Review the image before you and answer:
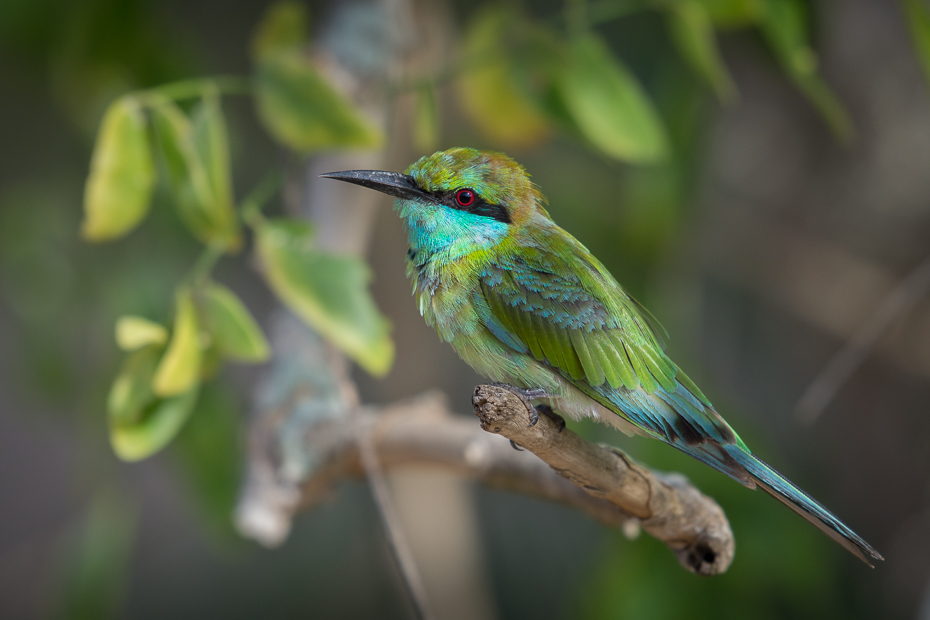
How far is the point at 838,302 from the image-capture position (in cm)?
291

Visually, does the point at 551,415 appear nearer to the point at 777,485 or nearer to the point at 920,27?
the point at 777,485

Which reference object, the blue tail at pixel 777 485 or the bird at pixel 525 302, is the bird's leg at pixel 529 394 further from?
the blue tail at pixel 777 485

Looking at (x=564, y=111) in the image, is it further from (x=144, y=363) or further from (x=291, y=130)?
(x=144, y=363)

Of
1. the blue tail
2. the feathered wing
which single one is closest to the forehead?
the feathered wing

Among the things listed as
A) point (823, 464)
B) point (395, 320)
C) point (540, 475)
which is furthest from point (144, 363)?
point (823, 464)

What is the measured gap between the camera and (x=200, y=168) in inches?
53.3

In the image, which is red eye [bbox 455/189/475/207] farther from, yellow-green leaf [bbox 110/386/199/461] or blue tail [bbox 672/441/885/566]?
yellow-green leaf [bbox 110/386/199/461]

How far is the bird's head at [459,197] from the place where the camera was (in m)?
1.01

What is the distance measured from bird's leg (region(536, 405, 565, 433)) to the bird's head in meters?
0.23

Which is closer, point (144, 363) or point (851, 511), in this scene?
point (144, 363)

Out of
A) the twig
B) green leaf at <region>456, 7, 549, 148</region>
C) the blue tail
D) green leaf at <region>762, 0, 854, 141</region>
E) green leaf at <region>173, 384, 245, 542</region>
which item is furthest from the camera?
green leaf at <region>173, 384, 245, 542</region>

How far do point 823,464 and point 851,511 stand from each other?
0.61 feet

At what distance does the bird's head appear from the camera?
101 centimetres

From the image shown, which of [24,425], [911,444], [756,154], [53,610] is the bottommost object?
[24,425]
